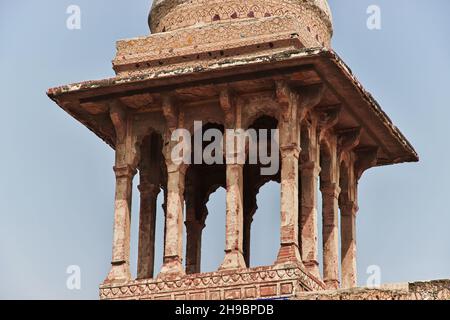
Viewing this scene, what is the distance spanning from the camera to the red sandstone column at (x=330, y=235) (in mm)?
22094

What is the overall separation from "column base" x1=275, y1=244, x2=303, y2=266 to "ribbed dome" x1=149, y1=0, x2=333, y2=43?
12.2ft

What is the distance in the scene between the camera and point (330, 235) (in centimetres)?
2217

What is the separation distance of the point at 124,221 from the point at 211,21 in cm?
318

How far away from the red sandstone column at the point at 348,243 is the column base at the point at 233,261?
268 centimetres

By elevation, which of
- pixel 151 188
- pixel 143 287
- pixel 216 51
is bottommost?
pixel 143 287

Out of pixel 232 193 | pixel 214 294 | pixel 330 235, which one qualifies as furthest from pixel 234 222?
pixel 330 235

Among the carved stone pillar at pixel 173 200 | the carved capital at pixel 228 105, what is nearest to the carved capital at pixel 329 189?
the carved capital at pixel 228 105

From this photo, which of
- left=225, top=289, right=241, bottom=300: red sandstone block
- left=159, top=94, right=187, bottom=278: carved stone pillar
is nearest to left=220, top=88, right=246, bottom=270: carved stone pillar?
left=225, top=289, right=241, bottom=300: red sandstone block

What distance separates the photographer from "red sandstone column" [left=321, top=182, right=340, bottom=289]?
72.5ft

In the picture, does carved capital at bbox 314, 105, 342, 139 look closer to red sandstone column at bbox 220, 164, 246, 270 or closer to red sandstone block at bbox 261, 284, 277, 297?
red sandstone column at bbox 220, 164, 246, 270
